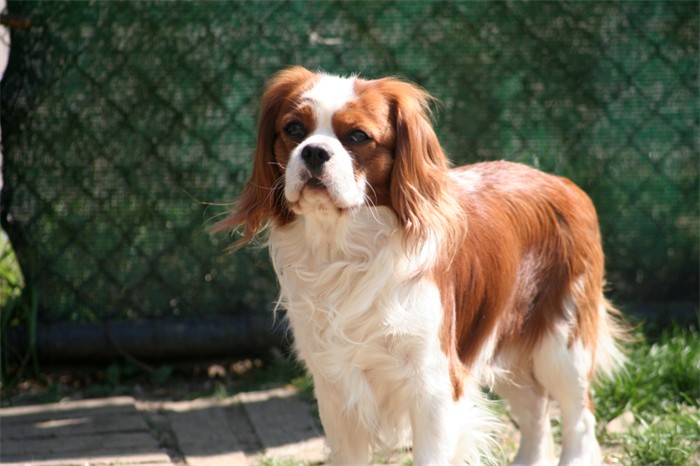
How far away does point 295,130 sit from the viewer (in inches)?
121

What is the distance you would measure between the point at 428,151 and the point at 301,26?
206cm

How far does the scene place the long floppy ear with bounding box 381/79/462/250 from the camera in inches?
121

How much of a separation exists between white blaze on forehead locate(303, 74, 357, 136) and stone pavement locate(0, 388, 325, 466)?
5.41ft

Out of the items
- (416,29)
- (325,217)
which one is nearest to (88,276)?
(416,29)

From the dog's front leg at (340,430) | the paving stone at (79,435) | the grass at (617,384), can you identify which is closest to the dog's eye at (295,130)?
the dog's front leg at (340,430)

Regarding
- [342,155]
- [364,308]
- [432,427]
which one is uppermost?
[342,155]

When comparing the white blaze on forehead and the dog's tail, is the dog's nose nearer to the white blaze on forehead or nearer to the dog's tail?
the white blaze on forehead

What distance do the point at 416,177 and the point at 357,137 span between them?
8.6 inches

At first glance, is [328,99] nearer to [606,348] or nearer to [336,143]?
[336,143]

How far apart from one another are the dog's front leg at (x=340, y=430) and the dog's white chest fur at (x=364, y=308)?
48 mm

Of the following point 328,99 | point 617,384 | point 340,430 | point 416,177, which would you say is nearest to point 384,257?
point 416,177

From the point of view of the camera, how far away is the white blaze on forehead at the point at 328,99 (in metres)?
3.02

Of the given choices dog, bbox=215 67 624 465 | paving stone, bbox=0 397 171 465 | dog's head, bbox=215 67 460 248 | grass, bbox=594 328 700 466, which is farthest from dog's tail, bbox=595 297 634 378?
paving stone, bbox=0 397 171 465

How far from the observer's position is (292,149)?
3.10m
